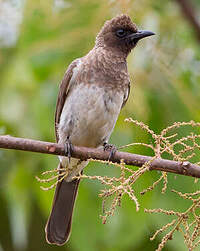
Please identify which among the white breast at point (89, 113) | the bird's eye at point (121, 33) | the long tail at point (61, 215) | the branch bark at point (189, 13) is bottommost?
the long tail at point (61, 215)

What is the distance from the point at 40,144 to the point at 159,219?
1.00m

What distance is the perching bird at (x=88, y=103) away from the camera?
12.2 ft

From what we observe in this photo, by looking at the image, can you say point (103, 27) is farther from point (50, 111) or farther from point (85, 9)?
point (50, 111)

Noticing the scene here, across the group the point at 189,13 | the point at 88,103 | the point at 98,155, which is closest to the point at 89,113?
the point at 88,103

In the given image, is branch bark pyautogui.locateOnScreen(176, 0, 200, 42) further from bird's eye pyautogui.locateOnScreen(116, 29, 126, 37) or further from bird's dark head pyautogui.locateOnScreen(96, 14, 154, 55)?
bird's eye pyautogui.locateOnScreen(116, 29, 126, 37)

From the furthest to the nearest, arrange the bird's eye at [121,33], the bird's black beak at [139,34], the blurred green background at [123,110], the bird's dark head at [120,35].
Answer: the bird's eye at [121,33] → the bird's dark head at [120,35] → the bird's black beak at [139,34] → the blurred green background at [123,110]

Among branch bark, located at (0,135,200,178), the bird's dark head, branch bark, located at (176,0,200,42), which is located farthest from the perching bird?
branch bark, located at (176,0,200,42)

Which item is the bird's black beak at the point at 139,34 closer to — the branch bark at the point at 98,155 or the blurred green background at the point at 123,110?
the blurred green background at the point at 123,110

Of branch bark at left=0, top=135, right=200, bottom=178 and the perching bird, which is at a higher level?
the perching bird

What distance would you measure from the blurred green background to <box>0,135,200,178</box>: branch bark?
1.91 ft

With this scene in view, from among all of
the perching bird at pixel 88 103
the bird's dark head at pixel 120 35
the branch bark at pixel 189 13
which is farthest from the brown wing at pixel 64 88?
the branch bark at pixel 189 13

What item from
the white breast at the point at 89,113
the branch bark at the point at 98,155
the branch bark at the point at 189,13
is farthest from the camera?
the white breast at the point at 89,113

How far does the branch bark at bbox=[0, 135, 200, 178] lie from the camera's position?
226 cm

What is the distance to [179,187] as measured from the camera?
3.23m
